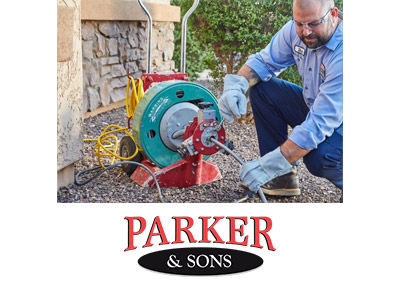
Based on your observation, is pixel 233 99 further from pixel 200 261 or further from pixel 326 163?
pixel 200 261

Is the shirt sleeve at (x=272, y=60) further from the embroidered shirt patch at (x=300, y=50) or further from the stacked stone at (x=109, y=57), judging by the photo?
the stacked stone at (x=109, y=57)

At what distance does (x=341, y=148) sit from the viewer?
7.70 feet

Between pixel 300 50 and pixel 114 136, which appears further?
pixel 114 136

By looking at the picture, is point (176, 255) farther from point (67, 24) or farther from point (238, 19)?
point (238, 19)

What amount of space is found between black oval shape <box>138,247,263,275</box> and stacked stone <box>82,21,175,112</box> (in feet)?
4.47

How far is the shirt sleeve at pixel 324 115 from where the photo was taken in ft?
7.52

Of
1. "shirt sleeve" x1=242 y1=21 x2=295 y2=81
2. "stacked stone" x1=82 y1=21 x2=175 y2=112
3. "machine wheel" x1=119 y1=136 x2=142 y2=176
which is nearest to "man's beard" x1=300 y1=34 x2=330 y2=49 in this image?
"shirt sleeve" x1=242 y1=21 x2=295 y2=81

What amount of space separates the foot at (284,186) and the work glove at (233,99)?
0.34 m

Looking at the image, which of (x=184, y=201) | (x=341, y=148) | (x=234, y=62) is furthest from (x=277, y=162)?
(x=234, y=62)

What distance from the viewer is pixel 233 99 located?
8.29ft

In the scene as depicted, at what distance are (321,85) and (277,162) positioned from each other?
1.21 feet

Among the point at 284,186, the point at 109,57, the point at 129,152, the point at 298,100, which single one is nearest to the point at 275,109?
the point at 298,100

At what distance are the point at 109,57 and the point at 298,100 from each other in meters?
1.37

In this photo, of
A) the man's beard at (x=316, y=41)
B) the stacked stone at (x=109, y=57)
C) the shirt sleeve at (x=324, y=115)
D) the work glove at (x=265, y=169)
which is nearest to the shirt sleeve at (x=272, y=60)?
the man's beard at (x=316, y=41)
